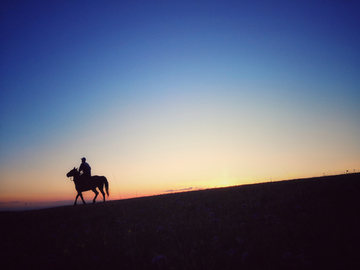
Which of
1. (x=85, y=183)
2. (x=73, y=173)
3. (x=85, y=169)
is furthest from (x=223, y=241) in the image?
(x=73, y=173)

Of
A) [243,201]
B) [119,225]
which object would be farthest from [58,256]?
[243,201]

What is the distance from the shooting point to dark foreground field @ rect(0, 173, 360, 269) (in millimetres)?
4039

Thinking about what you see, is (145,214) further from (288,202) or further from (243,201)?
(288,202)

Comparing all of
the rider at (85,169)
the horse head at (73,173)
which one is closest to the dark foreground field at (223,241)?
the rider at (85,169)

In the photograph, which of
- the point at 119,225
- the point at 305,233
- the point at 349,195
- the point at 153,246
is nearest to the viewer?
the point at 305,233

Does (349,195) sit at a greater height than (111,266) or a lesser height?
greater

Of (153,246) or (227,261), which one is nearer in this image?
(227,261)

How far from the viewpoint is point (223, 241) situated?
17.0ft

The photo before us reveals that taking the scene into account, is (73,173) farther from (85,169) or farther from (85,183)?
(85,183)

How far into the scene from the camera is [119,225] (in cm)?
822

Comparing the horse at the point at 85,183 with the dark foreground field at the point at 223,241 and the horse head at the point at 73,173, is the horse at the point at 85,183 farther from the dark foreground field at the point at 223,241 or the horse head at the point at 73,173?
the dark foreground field at the point at 223,241

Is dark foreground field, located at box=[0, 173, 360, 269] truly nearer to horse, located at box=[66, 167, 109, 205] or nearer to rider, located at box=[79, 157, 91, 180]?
horse, located at box=[66, 167, 109, 205]

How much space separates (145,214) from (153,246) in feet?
14.2

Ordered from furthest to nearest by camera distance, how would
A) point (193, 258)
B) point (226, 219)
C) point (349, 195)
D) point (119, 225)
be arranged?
point (119, 225) → point (349, 195) → point (226, 219) → point (193, 258)
